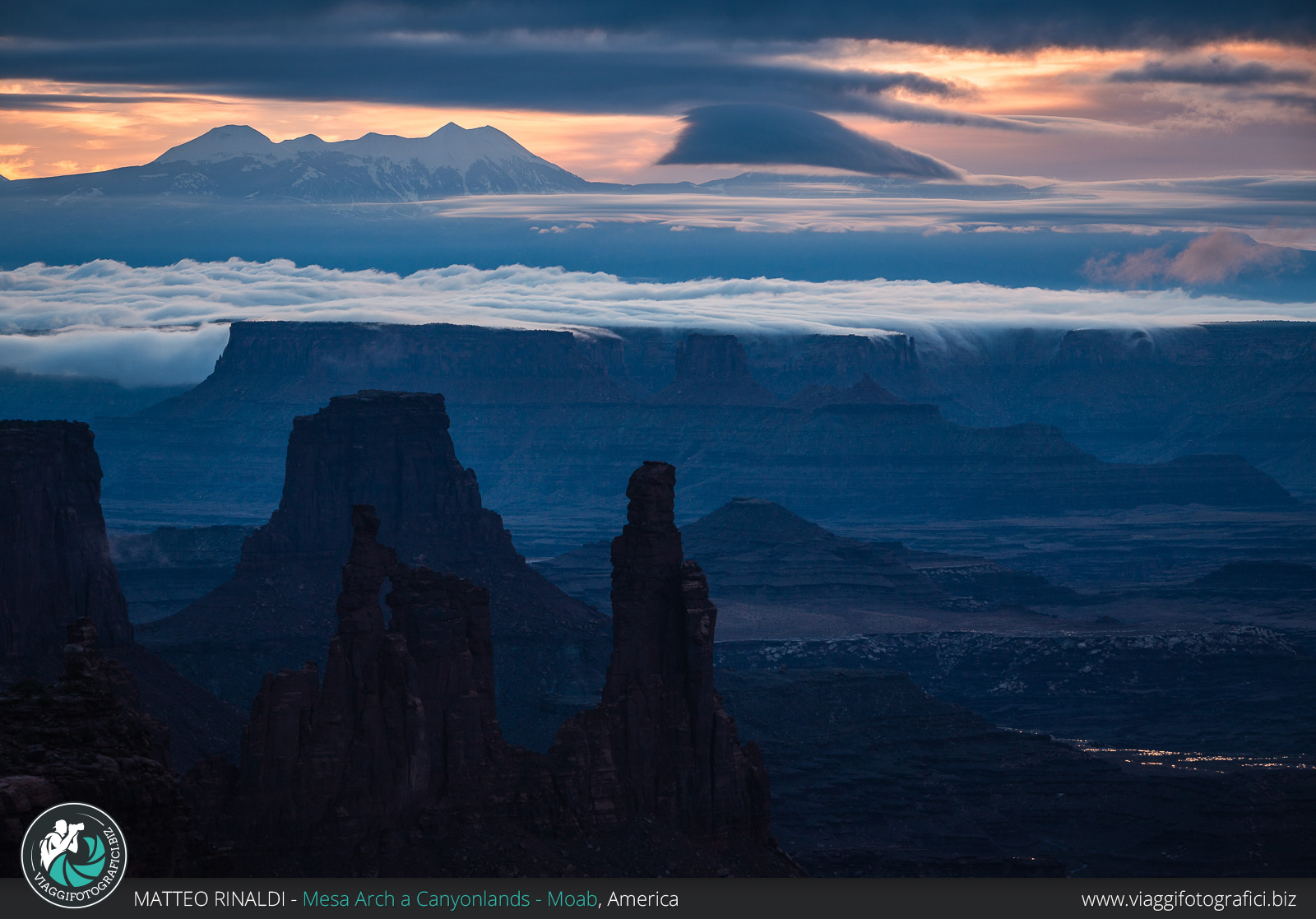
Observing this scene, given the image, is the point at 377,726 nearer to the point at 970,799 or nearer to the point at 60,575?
the point at 60,575

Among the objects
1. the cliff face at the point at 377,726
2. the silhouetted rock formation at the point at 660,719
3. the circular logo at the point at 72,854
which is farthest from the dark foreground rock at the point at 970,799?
the circular logo at the point at 72,854

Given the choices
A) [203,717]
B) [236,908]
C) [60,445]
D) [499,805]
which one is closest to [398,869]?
[499,805]

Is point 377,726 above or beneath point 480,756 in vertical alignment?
above

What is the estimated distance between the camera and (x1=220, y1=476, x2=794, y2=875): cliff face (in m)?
97.1

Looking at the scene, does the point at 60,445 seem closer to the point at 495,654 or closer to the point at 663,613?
the point at 495,654

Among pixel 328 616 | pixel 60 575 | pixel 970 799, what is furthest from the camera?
pixel 328 616

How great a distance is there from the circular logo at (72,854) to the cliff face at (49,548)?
286ft

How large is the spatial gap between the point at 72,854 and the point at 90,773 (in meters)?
5.83

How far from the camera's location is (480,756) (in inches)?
4033

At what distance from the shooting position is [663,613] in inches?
4257

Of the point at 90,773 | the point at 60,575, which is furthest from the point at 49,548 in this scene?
the point at 90,773

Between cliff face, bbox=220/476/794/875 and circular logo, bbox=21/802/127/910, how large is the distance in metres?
38.1

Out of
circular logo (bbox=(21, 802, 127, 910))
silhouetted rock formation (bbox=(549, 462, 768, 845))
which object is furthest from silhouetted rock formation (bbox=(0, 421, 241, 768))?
circular logo (bbox=(21, 802, 127, 910))

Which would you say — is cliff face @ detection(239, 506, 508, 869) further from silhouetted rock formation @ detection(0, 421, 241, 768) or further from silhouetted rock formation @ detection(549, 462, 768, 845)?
silhouetted rock formation @ detection(0, 421, 241, 768)
